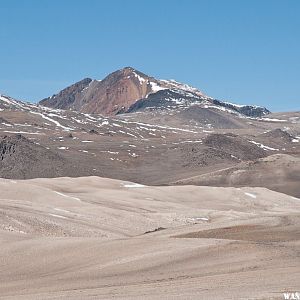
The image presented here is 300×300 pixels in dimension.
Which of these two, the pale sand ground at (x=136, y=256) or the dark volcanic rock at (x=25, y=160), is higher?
the dark volcanic rock at (x=25, y=160)

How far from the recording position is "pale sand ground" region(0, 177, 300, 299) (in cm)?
2434

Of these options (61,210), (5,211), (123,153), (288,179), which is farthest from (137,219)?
(123,153)

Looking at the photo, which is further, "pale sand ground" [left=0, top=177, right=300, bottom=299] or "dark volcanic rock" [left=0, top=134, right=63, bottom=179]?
"dark volcanic rock" [left=0, top=134, right=63, bottom=179]

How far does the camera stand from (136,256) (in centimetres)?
3212

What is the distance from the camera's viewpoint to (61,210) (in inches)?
2324

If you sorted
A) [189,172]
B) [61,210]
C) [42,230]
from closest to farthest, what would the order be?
[42,230], [61,210], [189,172]

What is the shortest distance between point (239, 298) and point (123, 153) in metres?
173

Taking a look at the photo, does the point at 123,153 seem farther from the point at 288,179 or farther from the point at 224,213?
the point at 224,213

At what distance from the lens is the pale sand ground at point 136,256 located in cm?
2434

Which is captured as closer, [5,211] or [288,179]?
[5,211]

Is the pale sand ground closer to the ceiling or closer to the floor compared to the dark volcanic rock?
closer to the floor

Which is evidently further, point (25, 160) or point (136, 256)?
point (25, 160)

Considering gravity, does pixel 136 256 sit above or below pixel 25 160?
below

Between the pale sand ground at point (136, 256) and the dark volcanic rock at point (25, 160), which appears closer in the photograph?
the pale sand ground at point (136, 256)
